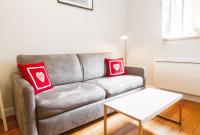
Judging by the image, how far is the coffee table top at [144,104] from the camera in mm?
1198

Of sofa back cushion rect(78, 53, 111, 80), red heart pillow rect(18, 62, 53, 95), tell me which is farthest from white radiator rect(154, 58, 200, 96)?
red heart pillow rect(18, 62, 53, 95)

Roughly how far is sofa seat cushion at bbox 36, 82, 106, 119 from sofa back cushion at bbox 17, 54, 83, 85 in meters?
0.37

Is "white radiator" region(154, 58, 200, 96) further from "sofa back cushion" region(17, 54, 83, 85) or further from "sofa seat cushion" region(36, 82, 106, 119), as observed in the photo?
"sofa back cushion" region(17, 54, 83, 85)

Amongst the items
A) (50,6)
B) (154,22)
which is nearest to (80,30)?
(50,6)

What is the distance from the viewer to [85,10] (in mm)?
2609

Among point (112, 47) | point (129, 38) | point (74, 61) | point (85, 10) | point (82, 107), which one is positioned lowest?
point (82, 107)

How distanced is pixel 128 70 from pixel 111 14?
1.32 metres

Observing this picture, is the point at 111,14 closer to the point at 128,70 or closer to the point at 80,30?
the point at 80,30

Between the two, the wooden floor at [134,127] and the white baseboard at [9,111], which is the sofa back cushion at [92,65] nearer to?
the wooden floor at [134,127]

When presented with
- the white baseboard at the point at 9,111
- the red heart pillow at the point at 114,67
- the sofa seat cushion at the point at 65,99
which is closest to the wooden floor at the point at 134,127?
the white baseboard at the point at 9,111

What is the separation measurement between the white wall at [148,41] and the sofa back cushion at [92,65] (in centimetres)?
101

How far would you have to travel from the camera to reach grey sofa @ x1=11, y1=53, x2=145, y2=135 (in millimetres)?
1275

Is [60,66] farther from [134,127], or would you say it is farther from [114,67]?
[134,127]

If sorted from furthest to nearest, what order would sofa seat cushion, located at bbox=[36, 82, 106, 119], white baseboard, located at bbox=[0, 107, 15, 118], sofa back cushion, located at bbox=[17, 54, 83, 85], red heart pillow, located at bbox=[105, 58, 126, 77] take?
red heart pillow, located at bbox=[105, 58, 126, 77], white baseboard, located at bbox=[0, 107, 15, 118], sofa back cushion, located at bbox=[17, 54, 83, 85], sofa seat cushion, located at bbox=[36, 82, 106, 119]
